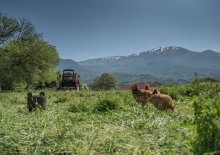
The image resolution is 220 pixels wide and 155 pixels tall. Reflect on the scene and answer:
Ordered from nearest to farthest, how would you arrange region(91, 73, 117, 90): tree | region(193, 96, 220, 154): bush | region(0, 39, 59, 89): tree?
region(193, 96, 220, 154): bush, region(0, 39, 59, 89): tree, region(91, 73, 117, 90): tree

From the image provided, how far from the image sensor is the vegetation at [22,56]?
53500 mm

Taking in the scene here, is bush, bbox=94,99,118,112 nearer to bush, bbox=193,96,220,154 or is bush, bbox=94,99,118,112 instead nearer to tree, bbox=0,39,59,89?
bush, bbox=193,96,220,154

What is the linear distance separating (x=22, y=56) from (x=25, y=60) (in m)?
0.84

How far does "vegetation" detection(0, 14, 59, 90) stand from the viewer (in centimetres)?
5350

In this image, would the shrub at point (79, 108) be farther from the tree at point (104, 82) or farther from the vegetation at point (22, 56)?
the tree at point (104, 82)

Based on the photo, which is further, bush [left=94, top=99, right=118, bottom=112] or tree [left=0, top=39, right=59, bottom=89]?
tree [left=0, top=39, right=59, bottom=89]

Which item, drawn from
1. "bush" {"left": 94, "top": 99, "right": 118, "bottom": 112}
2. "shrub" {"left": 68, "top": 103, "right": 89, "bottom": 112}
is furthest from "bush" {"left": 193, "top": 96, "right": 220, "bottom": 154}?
"shrub" {"left": 68, "top": 103, "right": 89, "bottom": 112}

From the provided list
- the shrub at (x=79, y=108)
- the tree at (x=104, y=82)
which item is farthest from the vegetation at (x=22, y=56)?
the tree at (x=104, y=82)

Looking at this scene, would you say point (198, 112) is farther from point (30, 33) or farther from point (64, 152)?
point (30, 33)

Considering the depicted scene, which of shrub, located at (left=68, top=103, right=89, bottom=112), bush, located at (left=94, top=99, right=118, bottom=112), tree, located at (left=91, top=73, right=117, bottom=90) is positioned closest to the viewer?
bush, located at (left=94, top=99, right=118, bottom=112)

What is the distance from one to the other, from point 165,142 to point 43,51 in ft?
167

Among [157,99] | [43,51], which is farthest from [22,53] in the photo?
[157,99]

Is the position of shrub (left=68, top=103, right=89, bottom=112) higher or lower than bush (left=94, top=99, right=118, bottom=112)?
lower

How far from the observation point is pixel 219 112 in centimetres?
403
